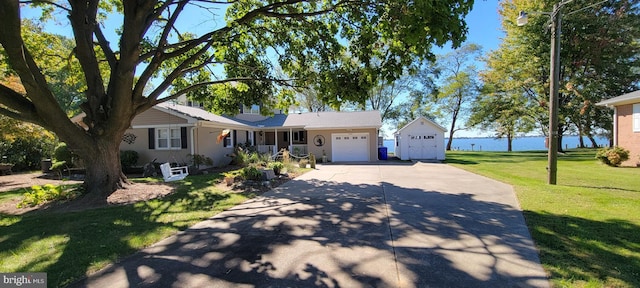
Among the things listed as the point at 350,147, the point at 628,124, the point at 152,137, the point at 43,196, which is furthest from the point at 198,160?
the point at 628,124

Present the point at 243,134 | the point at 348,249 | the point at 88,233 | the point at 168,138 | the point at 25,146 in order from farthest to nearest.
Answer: the point at 243,134, the point at 25,146, the point at 168,138, the point at 88,233, the point at 348,249

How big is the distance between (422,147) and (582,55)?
15012mm

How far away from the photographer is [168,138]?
51.8 ft

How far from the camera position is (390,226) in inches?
210

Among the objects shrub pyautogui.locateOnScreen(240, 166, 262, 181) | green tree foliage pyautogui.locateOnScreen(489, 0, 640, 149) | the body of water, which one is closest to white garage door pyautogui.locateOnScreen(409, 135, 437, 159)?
the body of water

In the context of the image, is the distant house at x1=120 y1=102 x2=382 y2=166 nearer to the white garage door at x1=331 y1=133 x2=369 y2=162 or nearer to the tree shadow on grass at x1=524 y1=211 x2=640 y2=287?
the white garage door at x1=331 y1=133 x2=369 y2=162

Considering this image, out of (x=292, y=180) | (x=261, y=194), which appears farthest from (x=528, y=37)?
(x=261, y=194)

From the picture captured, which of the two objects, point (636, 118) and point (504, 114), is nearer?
point (636, 118)

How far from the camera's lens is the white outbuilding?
867 inches

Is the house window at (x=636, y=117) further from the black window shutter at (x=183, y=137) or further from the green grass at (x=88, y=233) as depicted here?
the black window shutter at (x=183, y=137)

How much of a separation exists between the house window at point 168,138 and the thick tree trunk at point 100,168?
716 centimetres

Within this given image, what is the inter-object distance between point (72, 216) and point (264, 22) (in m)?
8.90

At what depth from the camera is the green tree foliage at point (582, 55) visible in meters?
21.2

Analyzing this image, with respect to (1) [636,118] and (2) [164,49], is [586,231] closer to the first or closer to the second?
(2) [164,49]
